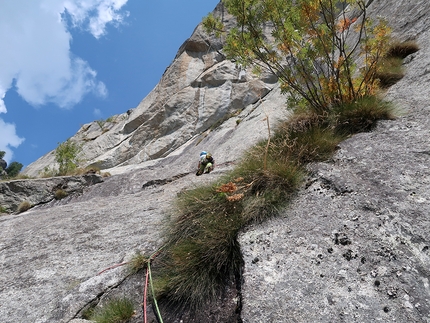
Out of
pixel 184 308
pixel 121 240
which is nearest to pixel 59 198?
pixel 121 240

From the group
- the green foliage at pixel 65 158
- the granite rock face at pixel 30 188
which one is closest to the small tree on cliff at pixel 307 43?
the granite rock face at pixel 30 188

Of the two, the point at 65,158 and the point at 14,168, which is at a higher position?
the point at 14,168

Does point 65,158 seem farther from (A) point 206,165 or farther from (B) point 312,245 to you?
(B) point 312,245

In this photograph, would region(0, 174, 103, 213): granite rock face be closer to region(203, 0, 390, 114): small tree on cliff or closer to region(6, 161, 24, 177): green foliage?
region(203, 0, 390, 114): small tree on cliff

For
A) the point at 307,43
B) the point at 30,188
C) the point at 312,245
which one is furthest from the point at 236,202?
the point at 30,188

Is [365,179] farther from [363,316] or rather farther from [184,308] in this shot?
[184,308]

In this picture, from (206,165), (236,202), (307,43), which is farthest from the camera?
(206,165)

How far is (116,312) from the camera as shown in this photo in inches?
131

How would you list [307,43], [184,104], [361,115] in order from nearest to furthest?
[361,115] → [307,43] → [184,104]

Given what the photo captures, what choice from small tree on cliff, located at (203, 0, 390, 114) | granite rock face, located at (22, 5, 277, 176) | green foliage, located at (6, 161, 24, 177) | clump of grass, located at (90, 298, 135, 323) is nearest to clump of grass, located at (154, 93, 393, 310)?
clump of grass, located at (90, 298, 135, 323)

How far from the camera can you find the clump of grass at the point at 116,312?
10.8 ft

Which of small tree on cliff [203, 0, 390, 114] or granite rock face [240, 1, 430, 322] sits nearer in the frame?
granite rock face [240, 1, 430, 322]

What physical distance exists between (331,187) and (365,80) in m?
2.89

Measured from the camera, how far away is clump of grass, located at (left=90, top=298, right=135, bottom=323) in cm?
330
